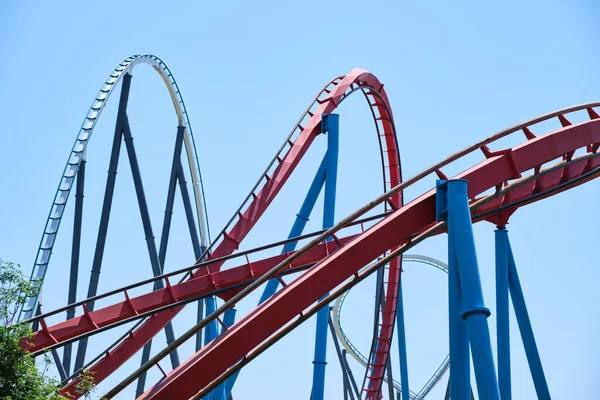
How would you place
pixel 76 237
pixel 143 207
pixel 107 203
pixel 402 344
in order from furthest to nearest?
pixel 402 344
pixel 143 207
pixel 107 203
pixel 76 237

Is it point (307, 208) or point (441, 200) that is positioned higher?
point (307, 208)

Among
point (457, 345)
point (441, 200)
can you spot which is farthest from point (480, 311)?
point (441, 200)

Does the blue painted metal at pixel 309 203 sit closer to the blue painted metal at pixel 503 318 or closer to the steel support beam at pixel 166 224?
the steel support beam at pixel 166 224

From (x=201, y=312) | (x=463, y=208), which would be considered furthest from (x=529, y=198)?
(x=201, y=312)

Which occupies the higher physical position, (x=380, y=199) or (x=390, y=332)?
(x=390, y=332)

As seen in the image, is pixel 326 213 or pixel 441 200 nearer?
pixel 441 200

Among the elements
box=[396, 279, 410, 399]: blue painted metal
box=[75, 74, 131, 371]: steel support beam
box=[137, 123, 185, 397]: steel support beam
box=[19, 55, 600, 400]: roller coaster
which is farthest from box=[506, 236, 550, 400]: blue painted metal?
box=[75, 74, 131, 371]: steel support beam

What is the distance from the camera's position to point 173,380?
25.5ft

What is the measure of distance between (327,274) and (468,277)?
131cm

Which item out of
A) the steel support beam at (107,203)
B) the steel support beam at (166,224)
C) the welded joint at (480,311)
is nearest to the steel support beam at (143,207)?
the steel support beam at (166,224)

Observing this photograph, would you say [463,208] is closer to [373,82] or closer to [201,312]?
[373,82]

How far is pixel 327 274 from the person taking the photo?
8250 mm

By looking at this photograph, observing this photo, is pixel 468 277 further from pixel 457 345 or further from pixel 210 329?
pixel 210 329

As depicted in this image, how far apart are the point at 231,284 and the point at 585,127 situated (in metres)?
4.78
